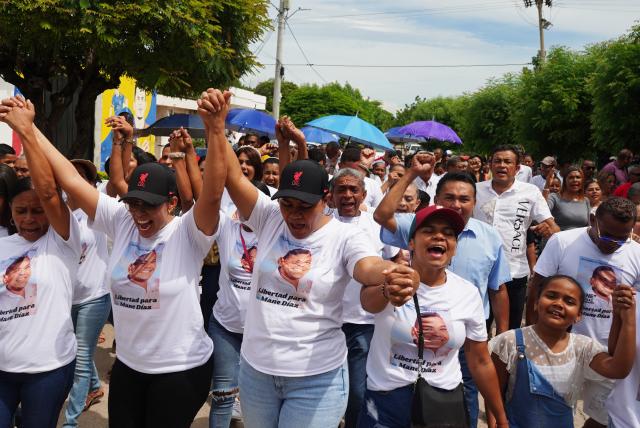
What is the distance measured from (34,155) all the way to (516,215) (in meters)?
3.86

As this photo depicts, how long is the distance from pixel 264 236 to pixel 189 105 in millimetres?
34083

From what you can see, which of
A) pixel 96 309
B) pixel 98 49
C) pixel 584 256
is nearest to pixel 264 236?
pixel 96 309

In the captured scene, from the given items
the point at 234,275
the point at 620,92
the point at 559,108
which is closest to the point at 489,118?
the point at 559,108

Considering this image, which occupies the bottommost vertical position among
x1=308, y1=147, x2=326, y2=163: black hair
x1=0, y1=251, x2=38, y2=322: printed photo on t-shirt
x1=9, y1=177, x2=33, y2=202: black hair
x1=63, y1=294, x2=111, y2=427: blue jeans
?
x1=63, y1=294, x2=111, y2=427: blue jeans

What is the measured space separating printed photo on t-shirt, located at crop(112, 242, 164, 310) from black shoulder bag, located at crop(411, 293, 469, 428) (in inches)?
48.6

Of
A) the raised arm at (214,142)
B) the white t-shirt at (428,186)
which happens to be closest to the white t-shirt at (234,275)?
the raised arm at (214,142)

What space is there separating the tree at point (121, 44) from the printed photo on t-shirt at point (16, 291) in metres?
6.82

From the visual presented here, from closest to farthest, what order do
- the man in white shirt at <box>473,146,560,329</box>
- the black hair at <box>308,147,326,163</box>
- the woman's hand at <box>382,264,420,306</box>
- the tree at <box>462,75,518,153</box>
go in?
the woman's hand at <box>382,264,420,306</box> < the man in white shirt at <box>473,146,560,329</box> < the black hair at <box>308,147,326,163</box> < the tree at <box>462,75,518,153</box>

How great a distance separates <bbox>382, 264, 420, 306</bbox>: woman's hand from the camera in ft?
7.23

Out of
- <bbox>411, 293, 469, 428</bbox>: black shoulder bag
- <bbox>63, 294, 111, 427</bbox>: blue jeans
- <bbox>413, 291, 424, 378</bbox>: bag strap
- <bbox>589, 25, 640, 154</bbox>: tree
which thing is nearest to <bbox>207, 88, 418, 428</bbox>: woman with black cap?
<bbox>413, 291, 424, 378</bbox>: bag strap

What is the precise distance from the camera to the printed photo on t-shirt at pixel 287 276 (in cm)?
272

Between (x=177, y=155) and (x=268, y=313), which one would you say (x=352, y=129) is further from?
(x=268, y=313)

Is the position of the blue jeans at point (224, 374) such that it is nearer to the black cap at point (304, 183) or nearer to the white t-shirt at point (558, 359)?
the black cap at point (304, 183)

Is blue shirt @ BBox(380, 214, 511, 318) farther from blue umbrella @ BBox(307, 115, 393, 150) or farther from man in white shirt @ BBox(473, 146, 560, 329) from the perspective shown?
blue umbrella @ BBox(307, 115, 393, 150)
